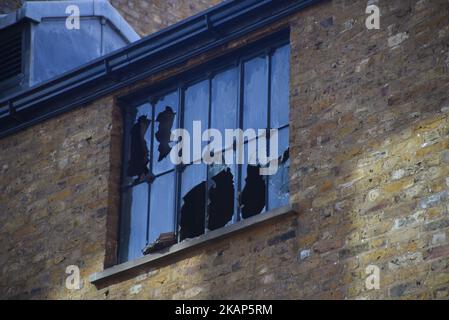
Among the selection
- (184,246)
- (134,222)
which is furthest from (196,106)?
(184,246)

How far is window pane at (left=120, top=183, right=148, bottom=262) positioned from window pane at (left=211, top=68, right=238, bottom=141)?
119cm

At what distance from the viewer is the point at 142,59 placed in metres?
18.4

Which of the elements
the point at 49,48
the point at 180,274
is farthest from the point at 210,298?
the point at 49,48

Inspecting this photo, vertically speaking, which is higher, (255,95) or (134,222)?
(255,95)

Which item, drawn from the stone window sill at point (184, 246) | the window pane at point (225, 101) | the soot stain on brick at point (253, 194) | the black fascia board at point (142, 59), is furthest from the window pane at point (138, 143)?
the soot stain on brick at point (253, 194)

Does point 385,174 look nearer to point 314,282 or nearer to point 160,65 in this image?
point 314,282

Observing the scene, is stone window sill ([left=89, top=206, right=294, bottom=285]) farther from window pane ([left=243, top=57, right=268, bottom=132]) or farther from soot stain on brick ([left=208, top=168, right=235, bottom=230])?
window pane ([left=243, top=57, right=268, bottom=132])

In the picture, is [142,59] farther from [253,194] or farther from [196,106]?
[253,194]

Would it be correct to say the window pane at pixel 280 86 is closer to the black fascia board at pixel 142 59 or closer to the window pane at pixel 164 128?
the black fascia board at pixel 142 59

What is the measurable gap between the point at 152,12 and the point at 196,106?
7.48 metres

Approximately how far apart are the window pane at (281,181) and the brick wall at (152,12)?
8228 mm

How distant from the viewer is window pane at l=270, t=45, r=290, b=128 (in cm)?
1706

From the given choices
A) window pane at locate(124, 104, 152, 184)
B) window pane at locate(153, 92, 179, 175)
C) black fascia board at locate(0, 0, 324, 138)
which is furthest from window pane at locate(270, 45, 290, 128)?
window pane at locate(124, 104, 152, 184)

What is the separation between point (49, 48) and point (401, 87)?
649 cm
